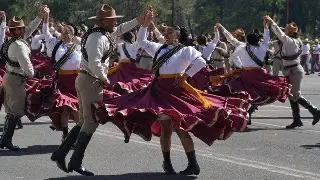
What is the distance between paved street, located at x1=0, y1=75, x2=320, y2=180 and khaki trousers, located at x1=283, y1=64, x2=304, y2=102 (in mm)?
624

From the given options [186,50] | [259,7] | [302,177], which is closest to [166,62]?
[186,50]

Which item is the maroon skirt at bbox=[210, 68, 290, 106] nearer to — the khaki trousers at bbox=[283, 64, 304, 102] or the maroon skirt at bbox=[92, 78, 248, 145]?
the khaki trousers at bbox=[283, 64, 304, 102]

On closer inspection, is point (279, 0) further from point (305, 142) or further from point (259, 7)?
point (305, 142)


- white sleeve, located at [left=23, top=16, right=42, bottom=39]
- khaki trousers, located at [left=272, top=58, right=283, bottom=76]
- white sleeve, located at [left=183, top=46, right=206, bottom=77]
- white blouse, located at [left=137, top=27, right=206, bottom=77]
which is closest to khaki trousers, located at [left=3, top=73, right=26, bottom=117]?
white sleeve, located at [left=23, top=16, right=42, bottom=39]

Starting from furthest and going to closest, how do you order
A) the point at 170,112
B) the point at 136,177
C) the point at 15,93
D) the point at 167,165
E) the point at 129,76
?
the point at 129,76 → the point at 15,93 → the point at 167,165 → the point at 136,177 → the point at 170,112

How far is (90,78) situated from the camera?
Answer: 10.5m

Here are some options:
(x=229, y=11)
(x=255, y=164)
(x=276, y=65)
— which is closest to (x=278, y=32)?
(x=276, y=65)

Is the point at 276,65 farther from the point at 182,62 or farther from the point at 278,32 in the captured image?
the point at 182,62

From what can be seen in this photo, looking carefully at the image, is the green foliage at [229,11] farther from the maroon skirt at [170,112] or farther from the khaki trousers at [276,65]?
the maroon skirt at [170,112]

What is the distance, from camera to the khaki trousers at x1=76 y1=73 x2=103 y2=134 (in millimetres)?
10422

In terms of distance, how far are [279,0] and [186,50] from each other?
61708 millimetres

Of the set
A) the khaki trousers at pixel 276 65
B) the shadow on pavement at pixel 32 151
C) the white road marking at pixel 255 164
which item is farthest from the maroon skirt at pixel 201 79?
the shadow on pavement at pixel 32 151

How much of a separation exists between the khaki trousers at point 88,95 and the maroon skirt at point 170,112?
0.52 ft

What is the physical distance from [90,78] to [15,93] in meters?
2.85
